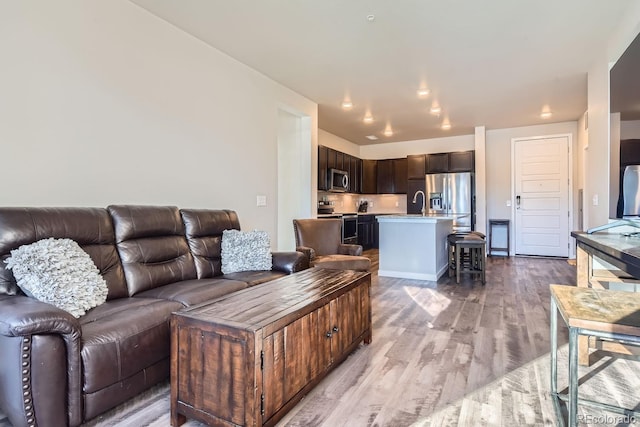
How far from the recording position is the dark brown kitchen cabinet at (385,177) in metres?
8.41

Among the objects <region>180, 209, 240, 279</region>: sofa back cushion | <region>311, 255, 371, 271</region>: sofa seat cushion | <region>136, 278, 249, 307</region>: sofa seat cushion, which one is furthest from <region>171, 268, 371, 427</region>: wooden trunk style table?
<region>311, 255, 371, 271</region>: sofa seat cushion

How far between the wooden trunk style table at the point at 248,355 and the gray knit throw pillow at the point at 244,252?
1.08m

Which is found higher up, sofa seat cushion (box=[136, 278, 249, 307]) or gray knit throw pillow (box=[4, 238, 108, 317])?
gray knit throw pillow (box=[4, 238, 108, 317])

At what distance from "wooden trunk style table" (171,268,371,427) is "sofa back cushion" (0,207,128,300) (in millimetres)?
900

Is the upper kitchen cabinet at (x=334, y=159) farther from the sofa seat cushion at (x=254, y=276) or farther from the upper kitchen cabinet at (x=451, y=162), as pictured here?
the sofa seat cushion at (x=254, y=276)

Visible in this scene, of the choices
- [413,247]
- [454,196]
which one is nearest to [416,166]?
[454,196]

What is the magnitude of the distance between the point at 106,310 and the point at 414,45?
11.2ft

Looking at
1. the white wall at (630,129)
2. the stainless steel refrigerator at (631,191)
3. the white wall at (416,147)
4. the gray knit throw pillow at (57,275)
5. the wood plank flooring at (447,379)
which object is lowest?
the wood plank flooring at (447,379)

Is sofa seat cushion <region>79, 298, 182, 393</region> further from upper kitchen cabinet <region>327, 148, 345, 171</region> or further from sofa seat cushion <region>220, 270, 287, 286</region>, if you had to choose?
upper kitchen cabinet <region>327, 148, 345, 171</region>

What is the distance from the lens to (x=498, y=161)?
7.20 m

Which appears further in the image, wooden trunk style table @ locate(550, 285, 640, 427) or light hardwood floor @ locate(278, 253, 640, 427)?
light hardwood floor @ locate(278, 253, 640, 427)

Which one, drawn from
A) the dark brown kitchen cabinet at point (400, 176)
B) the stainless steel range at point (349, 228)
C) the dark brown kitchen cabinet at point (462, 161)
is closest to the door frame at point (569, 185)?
the dark brown kitchen cabinet at point (462, 161)

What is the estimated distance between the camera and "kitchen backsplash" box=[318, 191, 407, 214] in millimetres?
8234

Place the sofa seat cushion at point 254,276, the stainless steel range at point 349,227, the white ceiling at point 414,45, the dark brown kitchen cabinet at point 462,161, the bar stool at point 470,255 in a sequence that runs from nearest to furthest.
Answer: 1. the sofa seat cushion at point 254,276
2. the white ceiling at point 414,45
3. the bar stool at point 470,255
4. the stainless steel range at point 349,227
5. the dark brown kitchen cabinet at point 462,161
